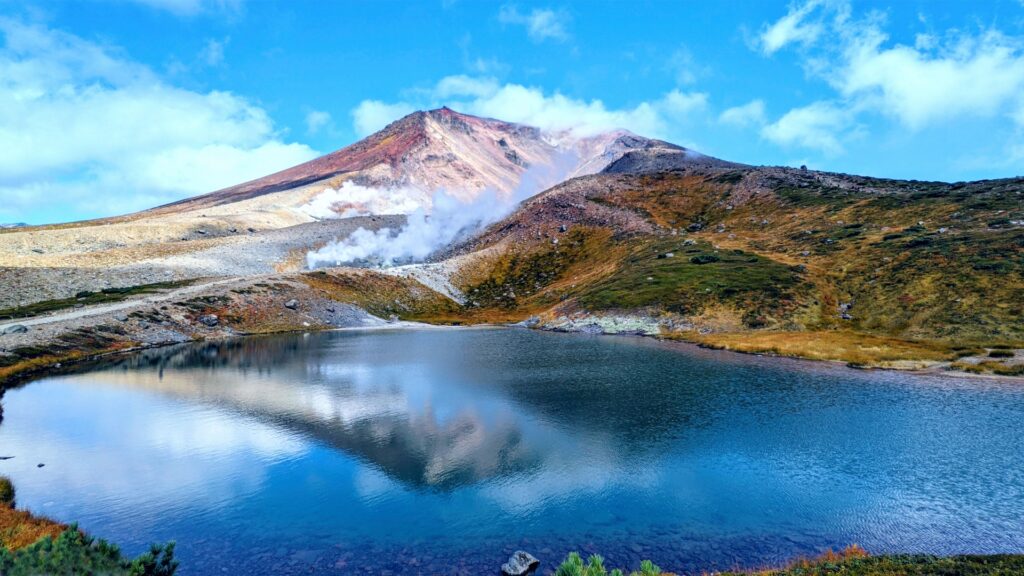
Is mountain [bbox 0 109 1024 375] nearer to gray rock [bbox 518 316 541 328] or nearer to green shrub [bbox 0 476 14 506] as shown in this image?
gray rock [bbox 518 316 541 328]

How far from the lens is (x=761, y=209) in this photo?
179m

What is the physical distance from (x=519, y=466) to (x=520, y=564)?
39.9ft

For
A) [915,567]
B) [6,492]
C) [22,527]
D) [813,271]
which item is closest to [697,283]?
Result: [813,271]

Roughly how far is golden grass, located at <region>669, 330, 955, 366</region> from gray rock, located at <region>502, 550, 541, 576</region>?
6576 centimetres

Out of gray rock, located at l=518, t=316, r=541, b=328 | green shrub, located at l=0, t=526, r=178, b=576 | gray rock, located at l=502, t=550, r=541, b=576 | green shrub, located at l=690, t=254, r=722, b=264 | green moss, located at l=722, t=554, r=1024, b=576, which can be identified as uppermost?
green shrub, located at l=690, t=254, r=722, b=264

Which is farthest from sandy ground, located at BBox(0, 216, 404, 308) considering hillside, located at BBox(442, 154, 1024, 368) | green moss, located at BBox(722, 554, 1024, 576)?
green moss, located at BBox(722, 554, 1024, 576)

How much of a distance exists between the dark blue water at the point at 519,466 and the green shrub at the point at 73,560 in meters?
6.07

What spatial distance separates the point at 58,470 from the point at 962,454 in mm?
60557

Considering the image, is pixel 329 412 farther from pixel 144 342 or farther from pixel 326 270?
pixel 326 270

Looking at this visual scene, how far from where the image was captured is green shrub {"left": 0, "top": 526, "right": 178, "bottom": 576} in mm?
13719

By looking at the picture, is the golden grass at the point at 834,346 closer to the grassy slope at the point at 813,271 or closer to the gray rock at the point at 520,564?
the grassy slope at the point at 813,271

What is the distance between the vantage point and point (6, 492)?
28.3 meters

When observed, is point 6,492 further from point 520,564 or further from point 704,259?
point 704,259

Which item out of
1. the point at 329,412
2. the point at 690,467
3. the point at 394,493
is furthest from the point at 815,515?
the point at 329,412
